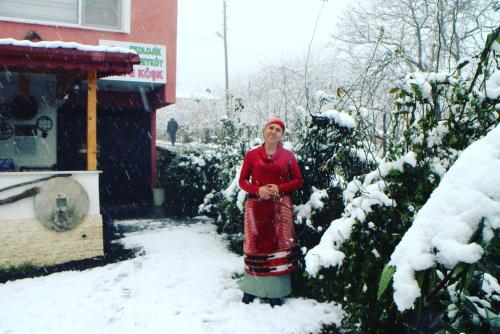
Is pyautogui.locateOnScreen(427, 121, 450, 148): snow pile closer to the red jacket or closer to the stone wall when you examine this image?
the red jacket

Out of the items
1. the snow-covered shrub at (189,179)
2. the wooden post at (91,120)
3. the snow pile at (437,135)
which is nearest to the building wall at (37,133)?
the snow-covered shrub at (189,179)

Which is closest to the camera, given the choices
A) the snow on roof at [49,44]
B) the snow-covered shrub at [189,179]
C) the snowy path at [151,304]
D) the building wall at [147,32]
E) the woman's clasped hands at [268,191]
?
the snowy path at [151,304]

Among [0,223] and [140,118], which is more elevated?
[140,118]

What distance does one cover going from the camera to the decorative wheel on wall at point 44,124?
8.72 meters

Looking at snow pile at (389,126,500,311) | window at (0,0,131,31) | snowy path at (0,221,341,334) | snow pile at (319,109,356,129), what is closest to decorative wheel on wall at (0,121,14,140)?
window at (0,0,131,31)

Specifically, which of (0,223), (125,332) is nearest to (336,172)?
(125,332)

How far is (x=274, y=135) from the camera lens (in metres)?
3.93

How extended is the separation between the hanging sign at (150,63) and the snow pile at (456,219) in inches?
348

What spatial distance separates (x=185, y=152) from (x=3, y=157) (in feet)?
13.2

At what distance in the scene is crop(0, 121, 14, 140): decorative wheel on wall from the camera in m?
8.34

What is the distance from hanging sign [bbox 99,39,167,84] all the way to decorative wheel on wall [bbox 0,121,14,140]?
2.88 m

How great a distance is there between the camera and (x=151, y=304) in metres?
4.08

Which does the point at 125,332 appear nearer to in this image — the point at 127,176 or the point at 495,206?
the point at 495,206

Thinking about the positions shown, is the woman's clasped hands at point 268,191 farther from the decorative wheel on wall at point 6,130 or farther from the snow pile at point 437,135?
the decorative wheel on wall at point 6,130
